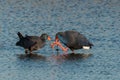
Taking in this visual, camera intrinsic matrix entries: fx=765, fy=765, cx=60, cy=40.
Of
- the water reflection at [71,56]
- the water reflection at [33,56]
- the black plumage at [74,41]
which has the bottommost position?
the water reflection at [71,56]

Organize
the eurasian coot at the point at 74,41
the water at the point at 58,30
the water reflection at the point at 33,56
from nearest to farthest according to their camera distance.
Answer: the water at the point at 58,30 → the water reflection at the point at 33,56 → the eurasian coot at the point at 74,41

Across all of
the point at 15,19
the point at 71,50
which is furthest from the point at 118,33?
the point at 15,19

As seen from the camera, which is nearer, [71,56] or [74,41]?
[71,56]

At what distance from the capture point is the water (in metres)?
17.9

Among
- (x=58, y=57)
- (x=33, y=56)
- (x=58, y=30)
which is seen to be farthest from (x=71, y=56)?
(x=58, y=30)

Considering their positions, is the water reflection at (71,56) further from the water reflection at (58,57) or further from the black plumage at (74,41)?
the black plumage at (74,41)

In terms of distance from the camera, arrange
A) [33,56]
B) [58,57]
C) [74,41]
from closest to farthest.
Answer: [58,57], [33,56], [74,41]

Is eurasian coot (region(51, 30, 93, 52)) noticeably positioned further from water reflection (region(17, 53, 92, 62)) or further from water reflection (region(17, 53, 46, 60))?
water reflection (region(17, 53, 46, 60))

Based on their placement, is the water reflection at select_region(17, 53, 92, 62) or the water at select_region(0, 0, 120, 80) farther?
the water reflection at select_region(17, 53, 92, 62)

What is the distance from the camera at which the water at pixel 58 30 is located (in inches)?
704

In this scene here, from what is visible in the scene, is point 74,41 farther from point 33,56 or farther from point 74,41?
→ point 33,56

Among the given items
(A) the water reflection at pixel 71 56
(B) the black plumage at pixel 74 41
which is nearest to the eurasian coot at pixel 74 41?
(B) the black plumage at pixel 74 41

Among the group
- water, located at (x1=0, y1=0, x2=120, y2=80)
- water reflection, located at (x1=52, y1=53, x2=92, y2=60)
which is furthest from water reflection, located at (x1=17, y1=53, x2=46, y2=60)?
water reflection, located at (x1=52, y1=53, x2=92, y2=60)

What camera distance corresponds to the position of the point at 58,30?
79.0 feet
